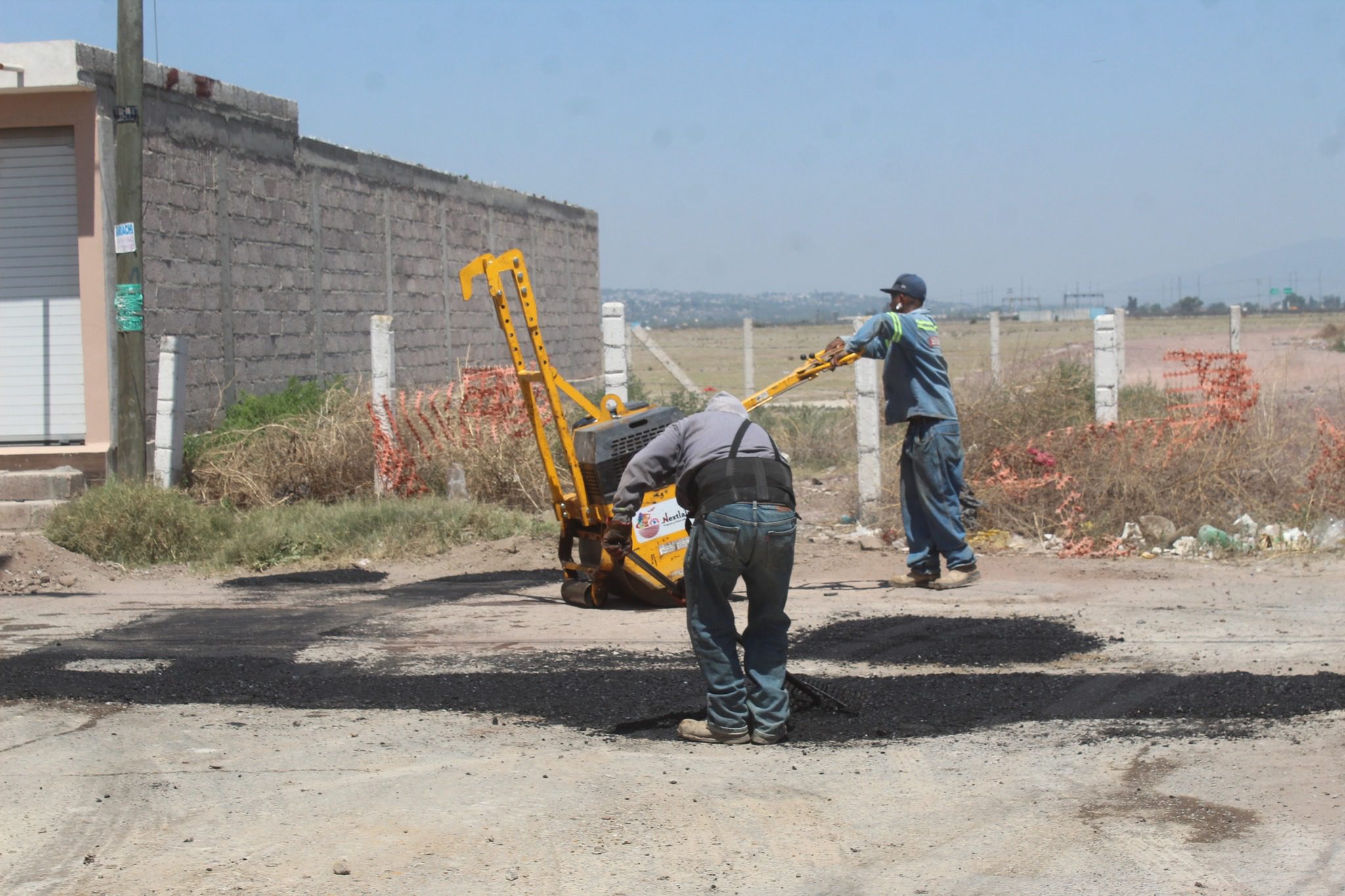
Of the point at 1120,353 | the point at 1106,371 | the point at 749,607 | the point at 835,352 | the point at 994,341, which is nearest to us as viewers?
the point at 749,607

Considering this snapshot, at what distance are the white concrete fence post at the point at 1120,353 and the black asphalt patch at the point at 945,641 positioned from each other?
4269mm

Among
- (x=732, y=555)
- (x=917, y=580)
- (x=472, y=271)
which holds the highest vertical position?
(x=472, y=271)

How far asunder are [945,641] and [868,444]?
4.17m

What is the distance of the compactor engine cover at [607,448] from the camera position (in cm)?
888

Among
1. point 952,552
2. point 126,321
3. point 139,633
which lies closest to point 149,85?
point 126,321

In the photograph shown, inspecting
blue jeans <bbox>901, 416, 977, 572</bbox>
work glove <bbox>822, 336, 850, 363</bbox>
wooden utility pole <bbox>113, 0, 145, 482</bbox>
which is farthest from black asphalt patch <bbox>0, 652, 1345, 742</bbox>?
wooden utility pole <bbox>113, 0, 145, 482</bbox>

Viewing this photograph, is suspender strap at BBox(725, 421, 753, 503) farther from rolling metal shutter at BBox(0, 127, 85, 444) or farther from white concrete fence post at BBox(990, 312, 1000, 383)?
white concrete fence post at BBox(990, 312, 1000, 383)

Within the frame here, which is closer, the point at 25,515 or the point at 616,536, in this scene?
the point at 616,536

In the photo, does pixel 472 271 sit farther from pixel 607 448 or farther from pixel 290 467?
pixel 290 467

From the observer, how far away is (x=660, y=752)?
20.0 feet

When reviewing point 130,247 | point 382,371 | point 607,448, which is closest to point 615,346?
point 382,371

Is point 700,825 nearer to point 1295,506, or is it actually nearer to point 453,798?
point 453,798

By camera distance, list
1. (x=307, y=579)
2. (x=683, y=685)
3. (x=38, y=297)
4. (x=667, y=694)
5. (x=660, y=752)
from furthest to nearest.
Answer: (x=38, y=297) → (x=307, y=579) → (x=683, y=685) → (x=667, y=694) → (x=660, y=752)

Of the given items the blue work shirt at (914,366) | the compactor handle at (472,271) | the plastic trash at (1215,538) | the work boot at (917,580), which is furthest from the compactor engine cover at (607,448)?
the plastic trash at (1215,538)
